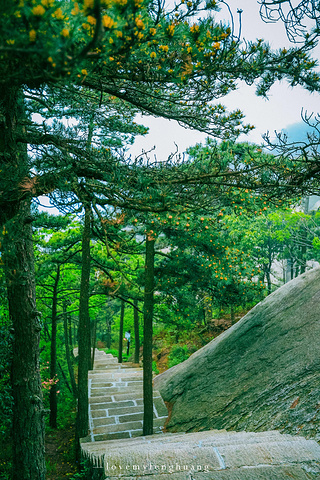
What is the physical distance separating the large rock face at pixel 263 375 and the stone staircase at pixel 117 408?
2.80 feet

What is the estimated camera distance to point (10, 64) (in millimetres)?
2139

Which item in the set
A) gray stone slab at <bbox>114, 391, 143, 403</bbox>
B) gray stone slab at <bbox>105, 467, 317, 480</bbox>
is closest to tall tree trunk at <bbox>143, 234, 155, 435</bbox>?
gray stone slab at <bbox>114, 391, 143, 403</bbox>

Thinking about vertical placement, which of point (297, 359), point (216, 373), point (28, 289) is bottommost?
point (216, 373)

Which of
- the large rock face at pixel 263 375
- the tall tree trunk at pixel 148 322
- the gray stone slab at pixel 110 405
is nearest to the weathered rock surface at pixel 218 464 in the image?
the large rock face at pixel 263 375

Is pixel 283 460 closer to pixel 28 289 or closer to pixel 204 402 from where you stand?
pixel 28 289

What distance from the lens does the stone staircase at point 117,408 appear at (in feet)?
26.7

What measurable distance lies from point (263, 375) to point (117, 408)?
5.39 m

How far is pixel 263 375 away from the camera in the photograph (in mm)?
5887

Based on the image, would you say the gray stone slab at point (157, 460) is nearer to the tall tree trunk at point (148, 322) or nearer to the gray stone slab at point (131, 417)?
the tall tree trunk at point (148, 322)

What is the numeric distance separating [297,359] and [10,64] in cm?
588

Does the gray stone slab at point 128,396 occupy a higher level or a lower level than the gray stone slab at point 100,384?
lower

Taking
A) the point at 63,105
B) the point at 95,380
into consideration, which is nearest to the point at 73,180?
the point at 63,105

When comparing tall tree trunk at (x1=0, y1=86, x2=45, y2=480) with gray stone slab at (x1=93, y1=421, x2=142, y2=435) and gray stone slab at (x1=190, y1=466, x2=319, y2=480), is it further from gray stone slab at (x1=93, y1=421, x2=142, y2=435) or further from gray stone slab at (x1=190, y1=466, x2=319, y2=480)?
gray stone slab at (x1=93, y1=421, x2=142, y2=435)

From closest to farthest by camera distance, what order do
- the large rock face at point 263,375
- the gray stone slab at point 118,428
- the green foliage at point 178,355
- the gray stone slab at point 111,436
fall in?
the large rock face at point 263,375, the gray stone slab at point 111,436, the gray stone slab at point 118,428, the green foliage at point 178,355
